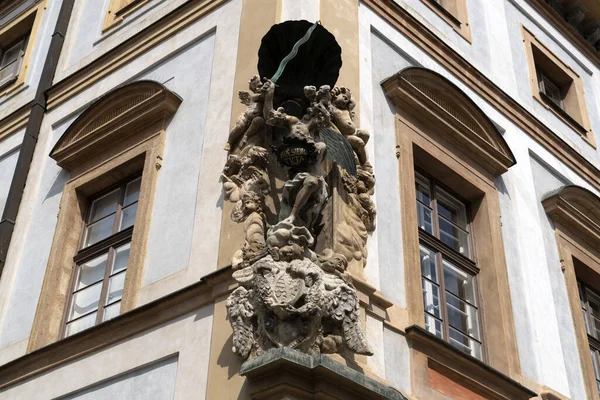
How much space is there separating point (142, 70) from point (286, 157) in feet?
11.4

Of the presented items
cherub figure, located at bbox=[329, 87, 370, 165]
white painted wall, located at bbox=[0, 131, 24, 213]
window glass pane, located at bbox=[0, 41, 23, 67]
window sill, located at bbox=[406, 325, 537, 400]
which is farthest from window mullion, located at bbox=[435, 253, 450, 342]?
window glass pane, located at bbox=[0, 41, 23, 67]

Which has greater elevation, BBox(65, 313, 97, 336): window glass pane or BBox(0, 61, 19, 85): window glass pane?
BBox(0, 61, 19, 85): window glass pane

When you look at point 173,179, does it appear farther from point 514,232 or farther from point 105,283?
point 514,232

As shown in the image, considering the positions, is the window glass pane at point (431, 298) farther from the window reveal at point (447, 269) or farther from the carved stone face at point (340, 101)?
the carved stone face at point (340, 101)

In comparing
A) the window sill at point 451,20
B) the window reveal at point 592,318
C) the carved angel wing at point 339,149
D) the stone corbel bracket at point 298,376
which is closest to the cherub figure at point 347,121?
the carved angel wing at point 339,149

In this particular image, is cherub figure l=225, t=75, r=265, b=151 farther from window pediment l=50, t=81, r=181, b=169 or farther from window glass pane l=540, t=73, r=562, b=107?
window glass pane l=540, t=73, r=562, b=107

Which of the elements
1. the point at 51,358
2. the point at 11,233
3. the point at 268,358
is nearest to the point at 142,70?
the point at 11,233

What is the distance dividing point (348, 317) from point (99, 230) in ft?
12.3

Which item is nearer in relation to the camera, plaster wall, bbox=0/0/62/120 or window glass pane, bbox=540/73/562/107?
plaster wall, bbox=0/0/62/120

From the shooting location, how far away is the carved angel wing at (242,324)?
6.27 m

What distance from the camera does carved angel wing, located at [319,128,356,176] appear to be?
23.3 ft

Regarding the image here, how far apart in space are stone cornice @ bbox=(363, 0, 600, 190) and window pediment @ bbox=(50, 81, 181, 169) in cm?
230

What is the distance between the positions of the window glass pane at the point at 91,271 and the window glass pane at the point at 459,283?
10.6 ft

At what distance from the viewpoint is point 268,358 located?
5961 millimetres
